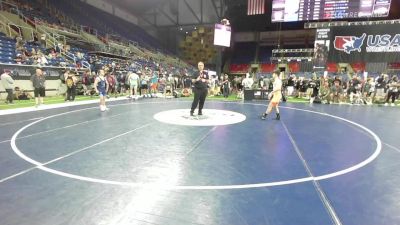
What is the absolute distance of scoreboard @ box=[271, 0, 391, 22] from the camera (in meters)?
19.1

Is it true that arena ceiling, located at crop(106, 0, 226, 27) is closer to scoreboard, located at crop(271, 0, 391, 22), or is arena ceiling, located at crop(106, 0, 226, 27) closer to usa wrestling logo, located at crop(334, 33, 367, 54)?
scoreboard, located at crop(271, 0, 391, 22)

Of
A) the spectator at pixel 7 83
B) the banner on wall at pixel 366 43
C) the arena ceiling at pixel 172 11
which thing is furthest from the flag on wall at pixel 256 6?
the spectator at pixel 7 83

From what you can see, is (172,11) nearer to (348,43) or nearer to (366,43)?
(348,43)

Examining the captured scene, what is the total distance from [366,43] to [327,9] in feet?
18.4

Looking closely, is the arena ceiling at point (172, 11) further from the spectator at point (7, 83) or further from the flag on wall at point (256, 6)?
the spectator at point (7, 83)

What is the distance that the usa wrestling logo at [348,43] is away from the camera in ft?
74.2

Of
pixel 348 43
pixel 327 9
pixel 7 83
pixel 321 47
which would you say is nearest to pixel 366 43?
pixel 348 43

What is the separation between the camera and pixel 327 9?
20.0m

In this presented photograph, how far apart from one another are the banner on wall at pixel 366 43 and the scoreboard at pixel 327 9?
2816 millimetres

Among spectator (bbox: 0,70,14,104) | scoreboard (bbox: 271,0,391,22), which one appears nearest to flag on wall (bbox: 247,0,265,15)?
scoreboard (bbox: 271,0,391,22)

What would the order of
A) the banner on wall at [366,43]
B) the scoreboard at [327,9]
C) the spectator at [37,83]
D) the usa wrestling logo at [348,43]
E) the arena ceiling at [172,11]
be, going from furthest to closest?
1. the arena ceiling at [172,11]
2. the usa wrestling logo at [348,43]
3. the banner on wall at [366,43]
4. the scoreboard at [327,9]
5. the spectator at [37,83]

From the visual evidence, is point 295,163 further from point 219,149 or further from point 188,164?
point 188,164

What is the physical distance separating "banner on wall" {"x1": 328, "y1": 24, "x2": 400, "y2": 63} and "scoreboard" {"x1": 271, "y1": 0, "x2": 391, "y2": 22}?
282 centimetres

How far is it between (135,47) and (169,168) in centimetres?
3021
